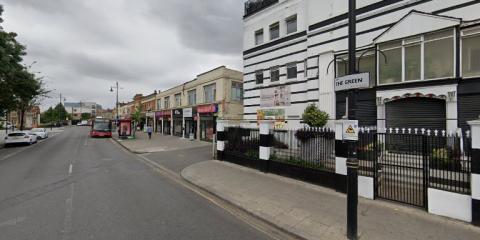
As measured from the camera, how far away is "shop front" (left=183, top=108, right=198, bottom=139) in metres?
27.1

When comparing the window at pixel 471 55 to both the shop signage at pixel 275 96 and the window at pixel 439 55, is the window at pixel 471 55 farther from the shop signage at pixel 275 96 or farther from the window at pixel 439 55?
the shop signage at pixel 275 96

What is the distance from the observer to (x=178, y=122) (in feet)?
106

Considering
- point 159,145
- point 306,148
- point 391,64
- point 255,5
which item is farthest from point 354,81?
point 159,145

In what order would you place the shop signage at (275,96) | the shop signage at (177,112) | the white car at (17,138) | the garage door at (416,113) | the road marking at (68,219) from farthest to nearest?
the shop signage at (177,112)
the white car at (17,138)
the shop signage at (275,96)
the garage door at (416,113)
the road marking at (68,219)

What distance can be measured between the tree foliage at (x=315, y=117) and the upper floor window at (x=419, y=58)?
9.19 feet

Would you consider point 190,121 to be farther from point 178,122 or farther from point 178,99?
point 178,99

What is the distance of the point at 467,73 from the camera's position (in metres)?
8.73

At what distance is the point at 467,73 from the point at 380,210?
22.1ft

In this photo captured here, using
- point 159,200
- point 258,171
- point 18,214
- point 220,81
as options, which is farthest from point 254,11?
point 18,214

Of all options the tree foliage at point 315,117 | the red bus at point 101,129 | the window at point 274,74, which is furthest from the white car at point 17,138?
the tree foliage at point 315,117

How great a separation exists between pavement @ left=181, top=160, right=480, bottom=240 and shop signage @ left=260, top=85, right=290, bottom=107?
730 cm

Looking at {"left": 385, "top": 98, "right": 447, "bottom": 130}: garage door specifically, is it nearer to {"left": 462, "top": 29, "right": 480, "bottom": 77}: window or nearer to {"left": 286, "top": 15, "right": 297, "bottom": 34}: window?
{"left": 462, "top": 29, "right": 480, "bottom": 77}: window

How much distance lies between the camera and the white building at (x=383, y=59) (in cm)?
880

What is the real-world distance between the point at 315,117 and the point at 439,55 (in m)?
5.12
